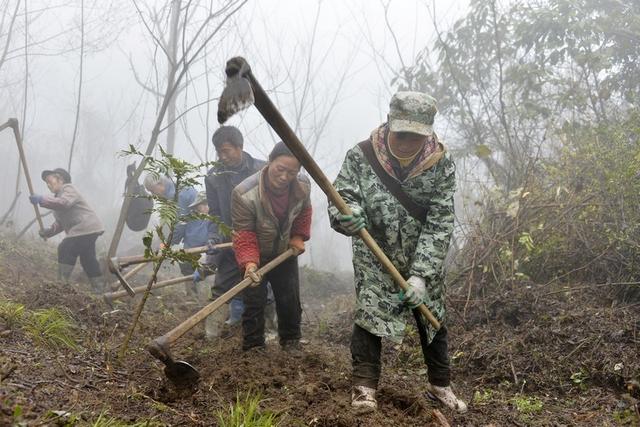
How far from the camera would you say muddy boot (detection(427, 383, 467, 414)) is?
110 inches

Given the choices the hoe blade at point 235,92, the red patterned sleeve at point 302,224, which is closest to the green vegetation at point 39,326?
the red patterned sleeve at point 302,224

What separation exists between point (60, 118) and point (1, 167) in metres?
37.7

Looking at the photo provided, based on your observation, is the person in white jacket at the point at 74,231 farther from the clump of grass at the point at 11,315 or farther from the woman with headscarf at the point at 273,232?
the woman with headscarf at the point at 273,232

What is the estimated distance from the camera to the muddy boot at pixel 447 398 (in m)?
2.80

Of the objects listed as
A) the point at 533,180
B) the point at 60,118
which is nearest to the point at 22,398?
the point at 533,180

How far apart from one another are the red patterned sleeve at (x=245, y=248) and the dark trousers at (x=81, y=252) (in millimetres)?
3858

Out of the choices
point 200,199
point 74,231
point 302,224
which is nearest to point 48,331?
point 302,224

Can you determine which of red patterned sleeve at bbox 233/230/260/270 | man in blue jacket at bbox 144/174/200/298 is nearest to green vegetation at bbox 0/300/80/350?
red patterned sleeve at bbox 233/230/260/270

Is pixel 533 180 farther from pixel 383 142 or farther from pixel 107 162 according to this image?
pixel 107 162

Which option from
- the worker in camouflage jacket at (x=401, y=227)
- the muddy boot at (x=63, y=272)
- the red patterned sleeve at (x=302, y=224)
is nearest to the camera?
the worker in camouflage jacket at (x=401, y=227)

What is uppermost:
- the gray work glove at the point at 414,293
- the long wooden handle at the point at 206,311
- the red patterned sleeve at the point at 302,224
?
the red patterned sleeve at the point at 302,224

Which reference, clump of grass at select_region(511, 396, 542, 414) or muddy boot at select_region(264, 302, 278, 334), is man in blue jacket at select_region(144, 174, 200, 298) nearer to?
muddy boot at select_region(264, 302, 278, 334)

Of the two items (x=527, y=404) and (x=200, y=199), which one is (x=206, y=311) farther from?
(x=200, y=199)

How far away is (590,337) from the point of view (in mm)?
3449
